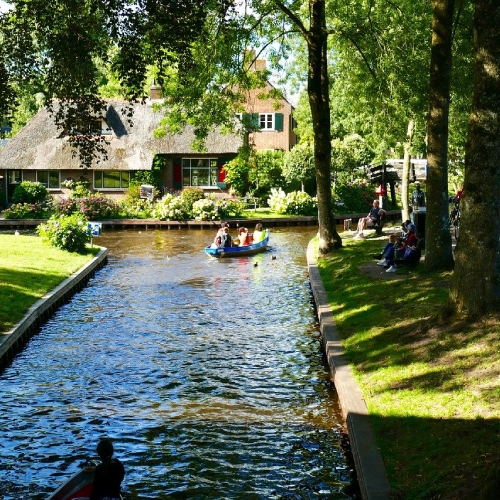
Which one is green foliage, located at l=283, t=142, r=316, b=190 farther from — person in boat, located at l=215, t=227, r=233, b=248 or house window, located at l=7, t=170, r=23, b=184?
person in boat, located at l=215, t=227, r=233, b=248

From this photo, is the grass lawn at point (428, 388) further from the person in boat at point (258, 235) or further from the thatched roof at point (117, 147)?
the thatched roof at point (117, 147)

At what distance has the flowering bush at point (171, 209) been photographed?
4722 centimetres

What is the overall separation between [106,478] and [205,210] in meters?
38.7

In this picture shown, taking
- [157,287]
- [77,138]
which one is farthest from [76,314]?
[77,138]

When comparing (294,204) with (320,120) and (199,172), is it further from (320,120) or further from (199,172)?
(320,120)

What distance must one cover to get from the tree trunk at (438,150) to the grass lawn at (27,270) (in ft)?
32.9

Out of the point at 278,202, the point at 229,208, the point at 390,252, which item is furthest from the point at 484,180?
the point at 278,202

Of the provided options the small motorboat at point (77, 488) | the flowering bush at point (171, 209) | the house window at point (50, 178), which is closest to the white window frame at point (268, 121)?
the house window at point (50, 178)

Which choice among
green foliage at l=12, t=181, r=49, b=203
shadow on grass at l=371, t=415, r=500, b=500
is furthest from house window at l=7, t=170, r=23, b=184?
shadow on grass at l=371, t=415, r=500, b=500

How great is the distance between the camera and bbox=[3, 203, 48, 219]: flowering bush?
47.1m

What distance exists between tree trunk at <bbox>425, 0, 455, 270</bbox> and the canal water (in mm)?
3614

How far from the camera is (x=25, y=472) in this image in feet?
34.2

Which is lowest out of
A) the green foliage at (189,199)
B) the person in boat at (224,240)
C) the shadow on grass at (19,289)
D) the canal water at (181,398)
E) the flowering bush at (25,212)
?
the canal water at (181,398)

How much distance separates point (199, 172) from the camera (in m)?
56.9
